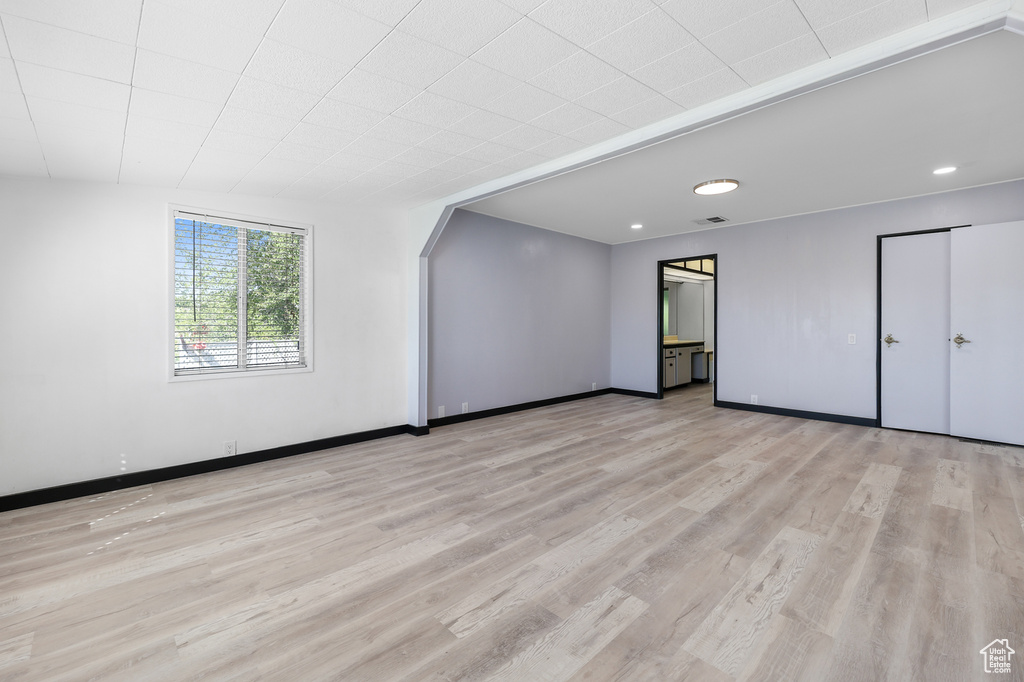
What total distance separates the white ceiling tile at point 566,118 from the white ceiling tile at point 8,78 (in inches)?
99.8

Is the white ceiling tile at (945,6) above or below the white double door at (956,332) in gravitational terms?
above

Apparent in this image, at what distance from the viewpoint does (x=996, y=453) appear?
421 cm

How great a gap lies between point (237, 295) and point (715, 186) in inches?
188

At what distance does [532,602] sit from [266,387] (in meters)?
3.44

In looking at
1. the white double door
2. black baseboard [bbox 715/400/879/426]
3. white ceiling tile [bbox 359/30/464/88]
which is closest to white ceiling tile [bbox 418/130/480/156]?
white ceiling tile [bbox 359/30/464/88]

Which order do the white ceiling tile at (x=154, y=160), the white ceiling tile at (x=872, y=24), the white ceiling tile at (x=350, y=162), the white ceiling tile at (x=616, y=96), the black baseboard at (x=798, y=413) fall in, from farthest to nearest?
the black baseboard at (x=798, y=413)
the white ceiling tile at (x=350, y=162)
the white ceiling tile at (x=154, y=160)
the white ceiling tile at (x=616, y=96)
the white ceiling tile at (x=872, y=24)

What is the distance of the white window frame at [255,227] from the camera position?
3.82 metres

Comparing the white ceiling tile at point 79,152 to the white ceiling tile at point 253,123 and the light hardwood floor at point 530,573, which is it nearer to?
the white ceiling tile at point 253,123

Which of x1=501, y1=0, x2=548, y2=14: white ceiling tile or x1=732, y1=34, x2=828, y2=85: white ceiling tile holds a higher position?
x1=732, y1=34, x2=828, y2=85: white ceiling tile

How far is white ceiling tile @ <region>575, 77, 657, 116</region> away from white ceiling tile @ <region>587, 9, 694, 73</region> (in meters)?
0.17

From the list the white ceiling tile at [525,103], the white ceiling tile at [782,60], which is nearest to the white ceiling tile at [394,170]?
the white ceiling tile at [525,103]

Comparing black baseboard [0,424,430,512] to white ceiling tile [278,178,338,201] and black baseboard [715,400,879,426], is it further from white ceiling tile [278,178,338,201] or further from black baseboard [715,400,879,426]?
black baseboard [715,400,879,426]

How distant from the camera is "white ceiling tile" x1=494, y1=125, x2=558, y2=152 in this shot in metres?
2.99

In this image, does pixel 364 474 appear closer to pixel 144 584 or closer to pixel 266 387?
pixel 266 387
